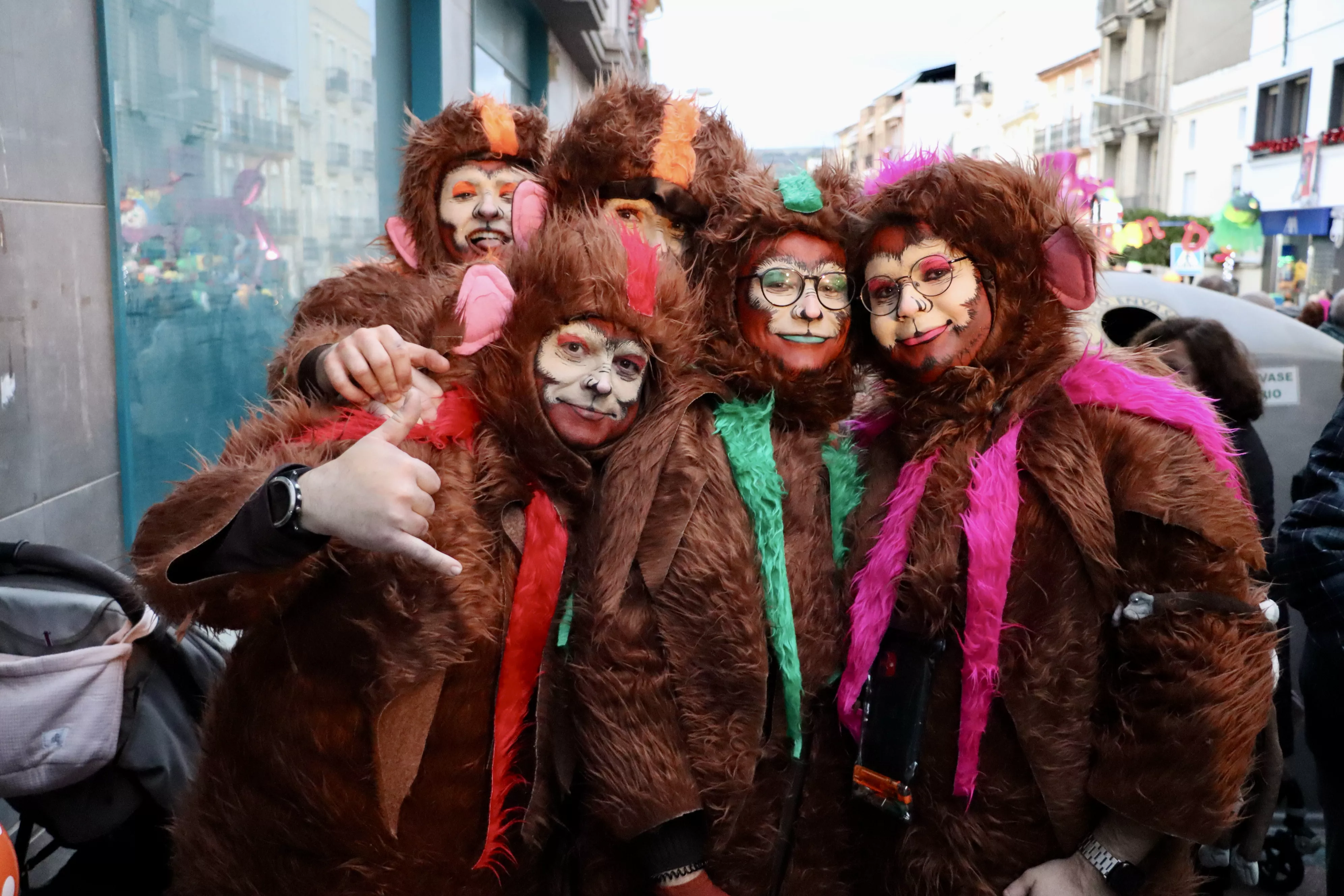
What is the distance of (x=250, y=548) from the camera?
5.08ft

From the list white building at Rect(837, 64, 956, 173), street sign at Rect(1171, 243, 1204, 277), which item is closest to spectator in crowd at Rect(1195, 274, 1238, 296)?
street sign at Rect(1171, 243, 1204, 277)

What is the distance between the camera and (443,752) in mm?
1805

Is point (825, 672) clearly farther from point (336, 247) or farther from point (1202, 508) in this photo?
point (336, 247)

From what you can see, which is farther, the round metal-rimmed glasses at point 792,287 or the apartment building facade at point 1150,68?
the apartment building facade at point 1150,68

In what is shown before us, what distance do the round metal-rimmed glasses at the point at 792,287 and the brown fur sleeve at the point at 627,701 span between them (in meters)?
0.46

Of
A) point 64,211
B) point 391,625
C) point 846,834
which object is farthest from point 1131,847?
point 64,211

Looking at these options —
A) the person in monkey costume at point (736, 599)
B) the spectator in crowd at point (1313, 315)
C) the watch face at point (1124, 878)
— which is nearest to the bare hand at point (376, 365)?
the person in monkey costume at point (736, 599)

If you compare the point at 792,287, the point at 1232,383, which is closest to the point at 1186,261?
the point at 1232,383

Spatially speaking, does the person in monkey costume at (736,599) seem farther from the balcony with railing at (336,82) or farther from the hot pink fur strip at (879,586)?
the balcony with railing at (336,82)

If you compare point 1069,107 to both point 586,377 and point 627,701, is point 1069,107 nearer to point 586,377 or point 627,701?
point 586,377

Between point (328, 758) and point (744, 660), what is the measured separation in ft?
2.44

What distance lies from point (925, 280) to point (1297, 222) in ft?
80.6

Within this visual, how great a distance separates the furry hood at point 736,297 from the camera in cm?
201

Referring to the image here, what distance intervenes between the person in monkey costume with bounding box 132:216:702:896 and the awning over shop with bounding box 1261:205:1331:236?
23850 mm
